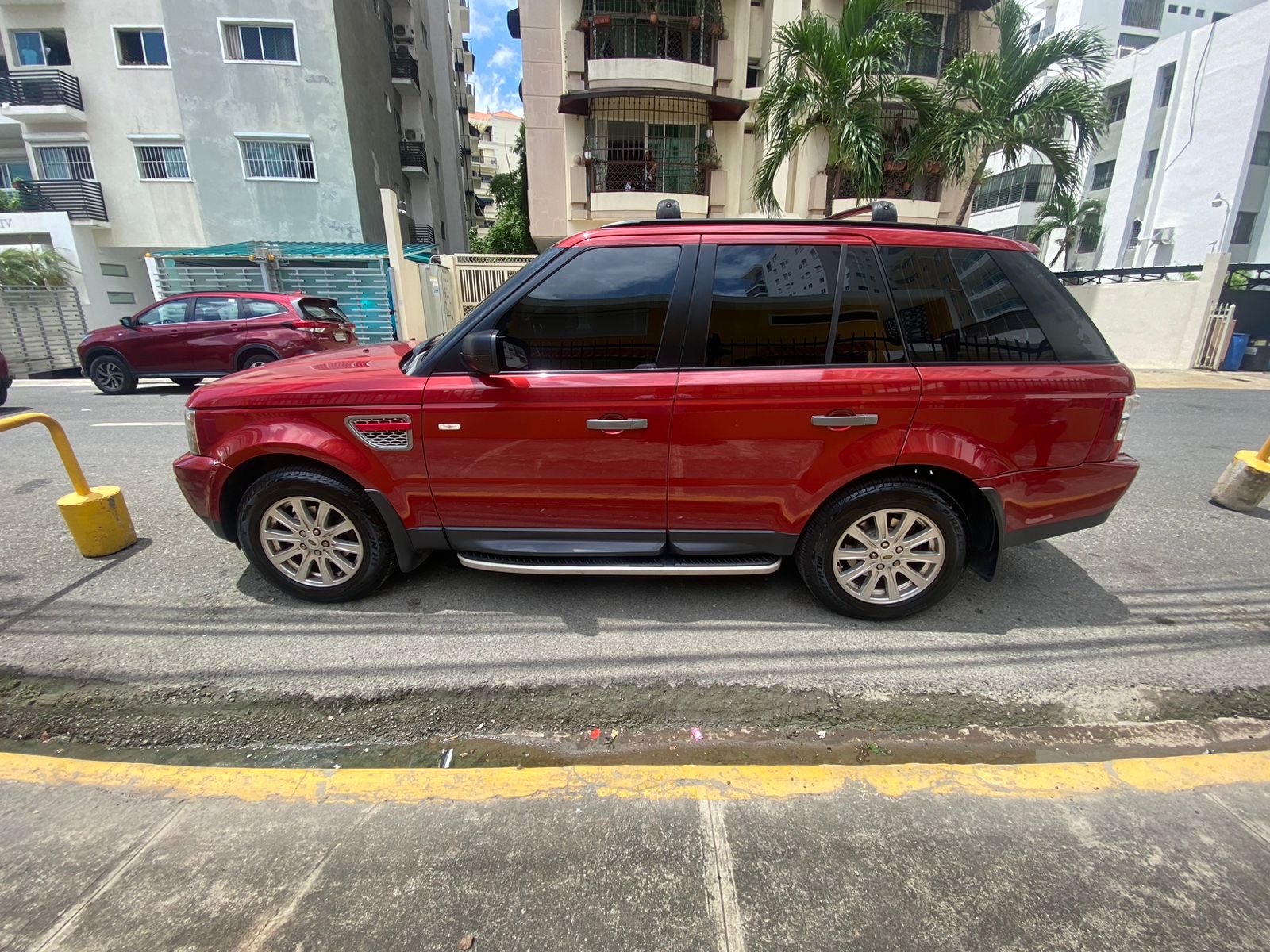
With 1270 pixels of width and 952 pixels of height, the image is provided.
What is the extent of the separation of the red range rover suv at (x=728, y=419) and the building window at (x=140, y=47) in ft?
76.7

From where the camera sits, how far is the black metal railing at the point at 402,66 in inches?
969

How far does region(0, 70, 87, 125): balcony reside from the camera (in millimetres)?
17922

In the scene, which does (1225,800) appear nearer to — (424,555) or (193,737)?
(424,555)

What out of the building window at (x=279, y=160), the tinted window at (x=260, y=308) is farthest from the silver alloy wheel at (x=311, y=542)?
the building window at (x=279, y=160)

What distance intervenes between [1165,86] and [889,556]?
3722 cm

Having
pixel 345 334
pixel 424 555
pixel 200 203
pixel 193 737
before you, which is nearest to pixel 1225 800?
pixel 424 555

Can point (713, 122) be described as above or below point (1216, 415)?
above

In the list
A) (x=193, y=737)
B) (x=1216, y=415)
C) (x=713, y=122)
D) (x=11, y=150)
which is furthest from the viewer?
(x=11, y=150)

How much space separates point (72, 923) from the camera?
5.19ft

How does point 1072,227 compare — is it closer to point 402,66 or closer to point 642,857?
point 402,66

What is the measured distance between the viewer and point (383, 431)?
282cm

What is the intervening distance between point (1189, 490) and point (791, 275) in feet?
15.9

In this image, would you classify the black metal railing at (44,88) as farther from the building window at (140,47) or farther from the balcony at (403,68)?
the balcony at (403,68)

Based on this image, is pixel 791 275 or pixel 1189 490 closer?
pixel 791 275
